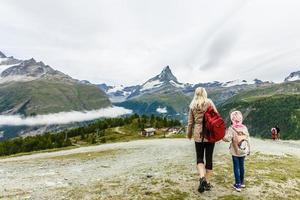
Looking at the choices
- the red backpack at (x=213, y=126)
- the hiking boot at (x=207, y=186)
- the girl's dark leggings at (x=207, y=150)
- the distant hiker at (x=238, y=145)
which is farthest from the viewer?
the distant hiker at (x=238, y=145)

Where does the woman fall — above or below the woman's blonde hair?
below

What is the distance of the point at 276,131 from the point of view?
73.6m

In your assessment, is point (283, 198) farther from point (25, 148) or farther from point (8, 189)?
point (25, 148)

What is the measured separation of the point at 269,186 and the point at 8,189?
42.6 ft

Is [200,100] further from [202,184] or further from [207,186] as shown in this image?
[207,186]

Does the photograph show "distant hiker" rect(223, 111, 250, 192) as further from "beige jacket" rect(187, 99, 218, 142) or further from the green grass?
"beige jacket" rect(187, 99, 218, 142)

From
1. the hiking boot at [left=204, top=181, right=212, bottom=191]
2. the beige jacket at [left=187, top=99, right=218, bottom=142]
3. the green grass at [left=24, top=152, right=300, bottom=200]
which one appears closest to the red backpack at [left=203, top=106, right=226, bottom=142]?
the beige jacket at [left=187, top=99, right=218, bottom=142]

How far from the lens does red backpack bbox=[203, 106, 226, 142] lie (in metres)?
16.0

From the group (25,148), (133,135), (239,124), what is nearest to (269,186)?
(239,124)

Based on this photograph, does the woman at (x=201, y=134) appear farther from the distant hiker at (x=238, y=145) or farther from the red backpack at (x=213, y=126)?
the distant hiker at (x=238, y=145)

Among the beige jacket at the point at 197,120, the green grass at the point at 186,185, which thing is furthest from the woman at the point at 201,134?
the green grass at the point at 186,185

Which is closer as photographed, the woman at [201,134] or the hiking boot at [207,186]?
the woman at [201,134]

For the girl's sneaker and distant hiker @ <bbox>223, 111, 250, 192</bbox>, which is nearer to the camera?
the girl's sneaker

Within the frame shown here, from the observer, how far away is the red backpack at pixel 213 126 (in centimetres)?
1605
